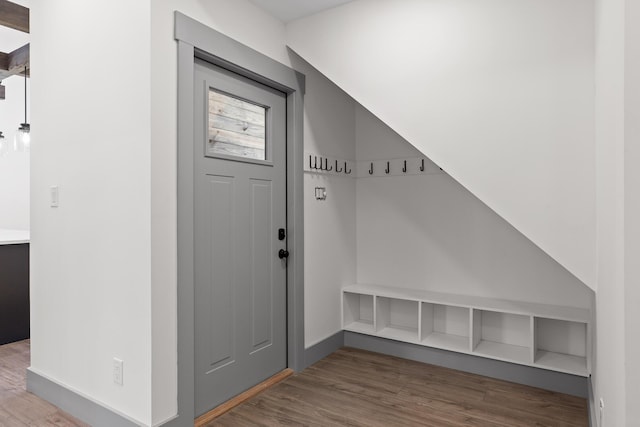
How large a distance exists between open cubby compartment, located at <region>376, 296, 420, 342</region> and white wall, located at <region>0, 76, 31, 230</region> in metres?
5.42

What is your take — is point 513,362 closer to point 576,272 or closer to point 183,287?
point 576,272

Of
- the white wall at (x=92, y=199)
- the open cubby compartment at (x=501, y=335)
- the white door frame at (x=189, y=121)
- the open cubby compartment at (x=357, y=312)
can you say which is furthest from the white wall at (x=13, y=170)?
the open cubby compartment at (x=501, y=335)

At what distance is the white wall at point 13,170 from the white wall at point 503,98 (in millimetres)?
5626

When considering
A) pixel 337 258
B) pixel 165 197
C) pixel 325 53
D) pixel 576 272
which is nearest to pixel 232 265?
pixel 165 197

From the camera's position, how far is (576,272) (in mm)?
1968

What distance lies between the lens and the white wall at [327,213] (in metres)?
3.07

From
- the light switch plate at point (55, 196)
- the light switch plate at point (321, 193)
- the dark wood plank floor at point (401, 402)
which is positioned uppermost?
the light switch plate at point (321, 193)

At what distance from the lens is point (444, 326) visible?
3260 mm

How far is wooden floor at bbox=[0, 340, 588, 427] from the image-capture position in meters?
2.24

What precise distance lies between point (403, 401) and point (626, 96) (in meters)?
2.11

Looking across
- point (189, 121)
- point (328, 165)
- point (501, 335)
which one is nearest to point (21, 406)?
point (189, 121)

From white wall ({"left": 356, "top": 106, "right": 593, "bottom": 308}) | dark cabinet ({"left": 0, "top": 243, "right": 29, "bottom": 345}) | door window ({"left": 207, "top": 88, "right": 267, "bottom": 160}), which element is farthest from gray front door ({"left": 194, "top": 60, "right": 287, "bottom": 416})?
dark cabinet ({"left": 0, "top": 243, "right": 29, "bottom": 345})

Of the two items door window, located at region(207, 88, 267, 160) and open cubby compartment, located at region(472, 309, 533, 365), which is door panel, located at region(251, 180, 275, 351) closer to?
door window, located at region(207, 88, 267, 160)

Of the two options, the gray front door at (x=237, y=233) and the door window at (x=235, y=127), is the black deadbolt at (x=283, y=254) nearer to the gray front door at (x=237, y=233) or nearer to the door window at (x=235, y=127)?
the gray front door at (x=237, y=233)
